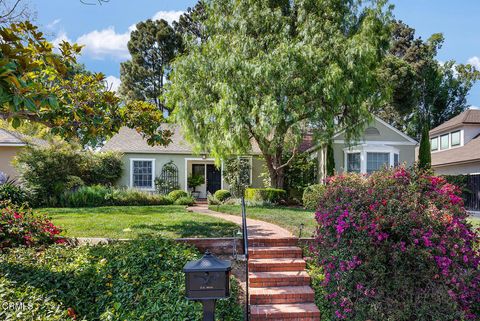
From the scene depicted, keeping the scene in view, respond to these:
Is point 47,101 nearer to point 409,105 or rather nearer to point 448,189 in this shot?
point 448,189

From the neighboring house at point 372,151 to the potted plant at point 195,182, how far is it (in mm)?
6299

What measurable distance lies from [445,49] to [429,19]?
25.1 m

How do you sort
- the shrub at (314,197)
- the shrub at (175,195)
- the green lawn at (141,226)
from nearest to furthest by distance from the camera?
1. the shrub at (314,197)
2. the green lawn at (141,226)
3. the shrub at (175,195)

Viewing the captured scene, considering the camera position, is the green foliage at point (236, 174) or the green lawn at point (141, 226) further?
the green foliage at point (236, 174)

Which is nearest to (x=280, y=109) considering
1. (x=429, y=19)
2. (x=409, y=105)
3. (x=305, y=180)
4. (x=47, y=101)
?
(x=429, y=19)

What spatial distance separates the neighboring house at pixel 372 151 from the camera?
1950 cm

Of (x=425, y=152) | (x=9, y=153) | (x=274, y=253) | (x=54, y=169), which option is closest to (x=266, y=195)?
(x=274, y=253)

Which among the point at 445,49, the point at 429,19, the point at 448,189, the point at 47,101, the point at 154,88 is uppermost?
the point at 445,49

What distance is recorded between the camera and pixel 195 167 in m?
21.7

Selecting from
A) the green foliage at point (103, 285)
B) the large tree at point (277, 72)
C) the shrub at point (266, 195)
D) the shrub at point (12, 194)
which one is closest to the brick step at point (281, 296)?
the green foliage at point (103, 285)

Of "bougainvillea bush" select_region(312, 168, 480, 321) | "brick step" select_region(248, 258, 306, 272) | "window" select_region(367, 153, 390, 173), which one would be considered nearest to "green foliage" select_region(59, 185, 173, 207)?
"brick step" select_region(248, 258, 306, 272)

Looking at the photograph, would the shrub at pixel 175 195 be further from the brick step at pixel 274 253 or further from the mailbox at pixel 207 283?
the mailbox at pixel 207 283

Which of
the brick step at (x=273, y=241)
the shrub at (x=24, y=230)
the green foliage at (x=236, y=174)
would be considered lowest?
the brick step at (x=273, y=241)

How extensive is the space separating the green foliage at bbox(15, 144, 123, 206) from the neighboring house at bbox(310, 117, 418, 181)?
1120 centimetres
